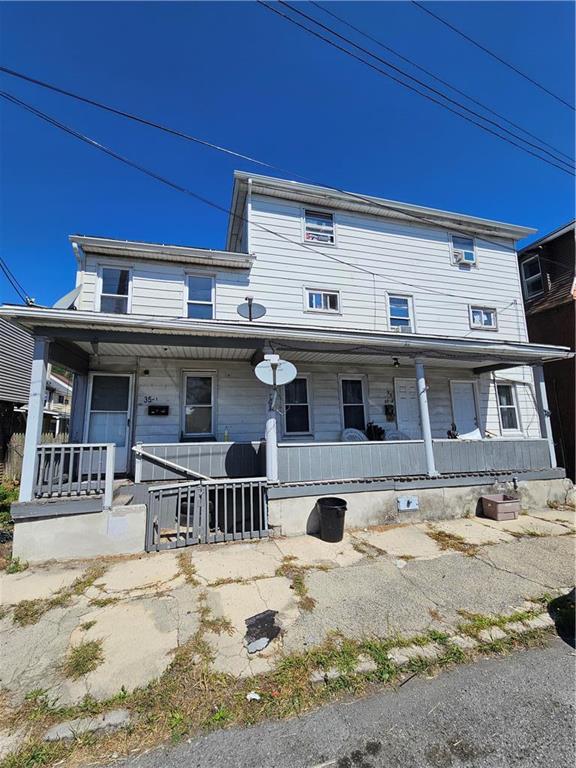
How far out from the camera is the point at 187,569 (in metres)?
4.92

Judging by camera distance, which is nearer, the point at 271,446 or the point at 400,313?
the point at 271,446

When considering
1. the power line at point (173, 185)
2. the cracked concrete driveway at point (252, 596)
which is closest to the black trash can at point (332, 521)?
the cracked concrete driveway at point (252, 596)

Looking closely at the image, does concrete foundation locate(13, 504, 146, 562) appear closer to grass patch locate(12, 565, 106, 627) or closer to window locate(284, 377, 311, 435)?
grass patch locate(12, 565, 106, 627)

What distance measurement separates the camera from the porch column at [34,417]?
17.7 feet

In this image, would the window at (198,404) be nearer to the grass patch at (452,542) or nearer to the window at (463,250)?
the grass patch at (452,542)

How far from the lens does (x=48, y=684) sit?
2.76m

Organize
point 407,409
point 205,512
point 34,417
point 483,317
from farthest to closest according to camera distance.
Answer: point 483,317
point 407,409
point 205,512
point 34,417

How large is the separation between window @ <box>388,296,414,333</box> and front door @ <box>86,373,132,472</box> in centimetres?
768

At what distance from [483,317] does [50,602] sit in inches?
508

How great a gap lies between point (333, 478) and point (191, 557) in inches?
124

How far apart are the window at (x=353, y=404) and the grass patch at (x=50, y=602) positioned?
6.51m

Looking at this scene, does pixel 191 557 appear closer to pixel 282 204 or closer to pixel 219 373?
pixel 219 373

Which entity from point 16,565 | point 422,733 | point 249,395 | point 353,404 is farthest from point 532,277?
point 16,565

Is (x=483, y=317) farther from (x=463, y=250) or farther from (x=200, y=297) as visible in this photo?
(x=200, y=297)
